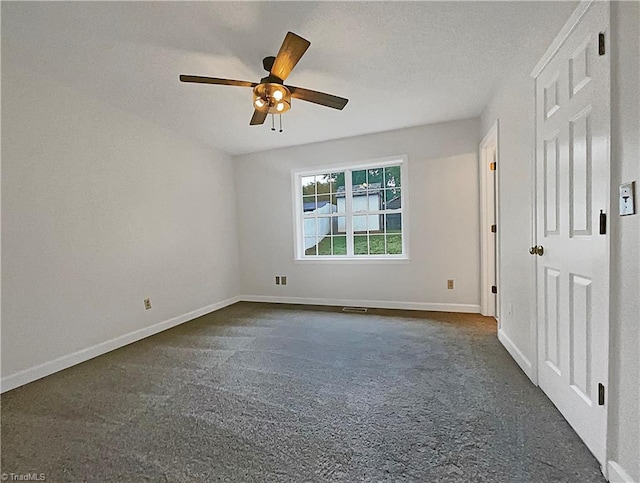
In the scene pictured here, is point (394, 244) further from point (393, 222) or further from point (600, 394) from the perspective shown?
point (600, 394)

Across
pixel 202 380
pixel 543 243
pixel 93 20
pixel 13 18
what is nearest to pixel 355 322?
pixel 202 380

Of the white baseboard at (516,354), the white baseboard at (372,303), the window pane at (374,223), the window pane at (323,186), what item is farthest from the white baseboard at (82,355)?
the white baseboard at (516,354)

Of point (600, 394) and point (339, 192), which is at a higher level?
point (339, 192)

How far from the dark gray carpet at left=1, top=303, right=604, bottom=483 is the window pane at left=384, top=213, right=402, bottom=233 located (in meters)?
1.69

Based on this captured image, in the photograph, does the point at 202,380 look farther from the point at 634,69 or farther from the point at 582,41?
the point at 582,41

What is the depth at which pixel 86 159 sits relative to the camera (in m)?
2.88

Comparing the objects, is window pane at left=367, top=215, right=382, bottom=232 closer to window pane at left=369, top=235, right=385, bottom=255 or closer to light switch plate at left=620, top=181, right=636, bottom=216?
window pane at left=369, top=235, right=385, bottom=255

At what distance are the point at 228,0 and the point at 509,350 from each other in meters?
3.24

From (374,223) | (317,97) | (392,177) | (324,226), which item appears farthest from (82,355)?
(392,177)

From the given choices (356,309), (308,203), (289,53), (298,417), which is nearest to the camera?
(298,417)

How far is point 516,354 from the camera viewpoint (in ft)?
8.02

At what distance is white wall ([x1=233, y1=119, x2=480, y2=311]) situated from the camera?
3865 millimetres

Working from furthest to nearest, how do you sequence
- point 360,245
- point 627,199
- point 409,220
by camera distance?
point 360,245 < point 409,220 < point 627,199

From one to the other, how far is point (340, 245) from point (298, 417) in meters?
3.07
